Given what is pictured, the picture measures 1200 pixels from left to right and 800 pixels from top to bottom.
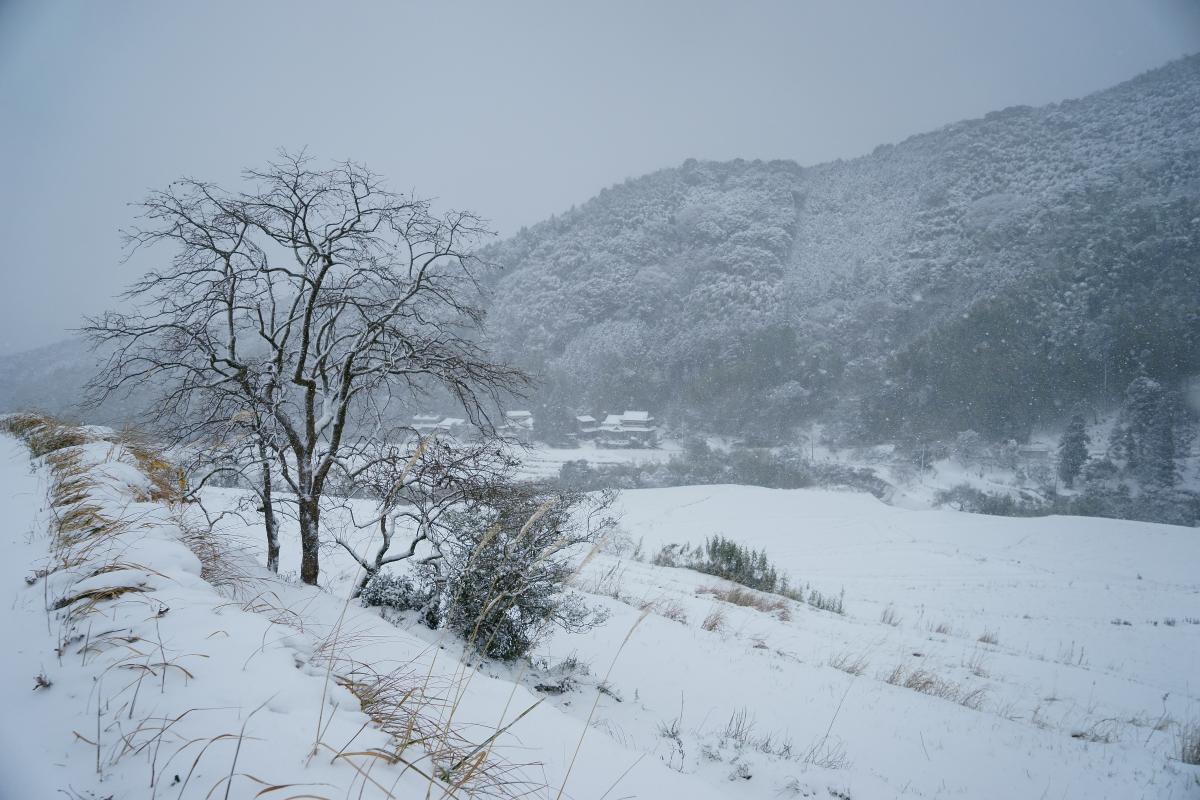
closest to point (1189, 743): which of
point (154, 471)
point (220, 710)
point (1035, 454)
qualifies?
point (220, 710)

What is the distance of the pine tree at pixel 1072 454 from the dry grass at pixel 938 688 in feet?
158

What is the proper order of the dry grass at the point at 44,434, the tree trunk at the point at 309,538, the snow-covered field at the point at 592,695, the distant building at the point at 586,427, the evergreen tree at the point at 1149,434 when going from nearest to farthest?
1. the snow-covered field at the point at 592,695
2. the tree trunk at the point at 309,538
3. the dry grass at the point at 44,434
4. the evergreen tree at the point at 1149,434
5. the distant building at the point at 586,427

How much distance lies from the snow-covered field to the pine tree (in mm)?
37393

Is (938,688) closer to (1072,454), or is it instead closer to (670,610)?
(670,610)

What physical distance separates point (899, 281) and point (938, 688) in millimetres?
85605

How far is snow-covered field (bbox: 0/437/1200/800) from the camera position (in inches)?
61.9

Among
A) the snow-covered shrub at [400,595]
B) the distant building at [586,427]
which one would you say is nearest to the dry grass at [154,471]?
the snow-covered shrub at [400,595]

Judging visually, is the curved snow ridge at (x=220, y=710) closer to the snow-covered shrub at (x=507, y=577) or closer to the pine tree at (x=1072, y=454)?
the snow-covered shrub at (x=507, y=577)

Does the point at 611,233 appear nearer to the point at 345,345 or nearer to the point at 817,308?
the point at 817,308

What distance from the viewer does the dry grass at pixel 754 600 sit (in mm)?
9789

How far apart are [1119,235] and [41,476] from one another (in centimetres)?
9034

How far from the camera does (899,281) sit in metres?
75.9

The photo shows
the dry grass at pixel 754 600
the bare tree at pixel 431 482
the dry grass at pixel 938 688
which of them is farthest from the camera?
the dry grass at pixel 754 600

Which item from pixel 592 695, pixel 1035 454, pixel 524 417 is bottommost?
pixel 1035 454
